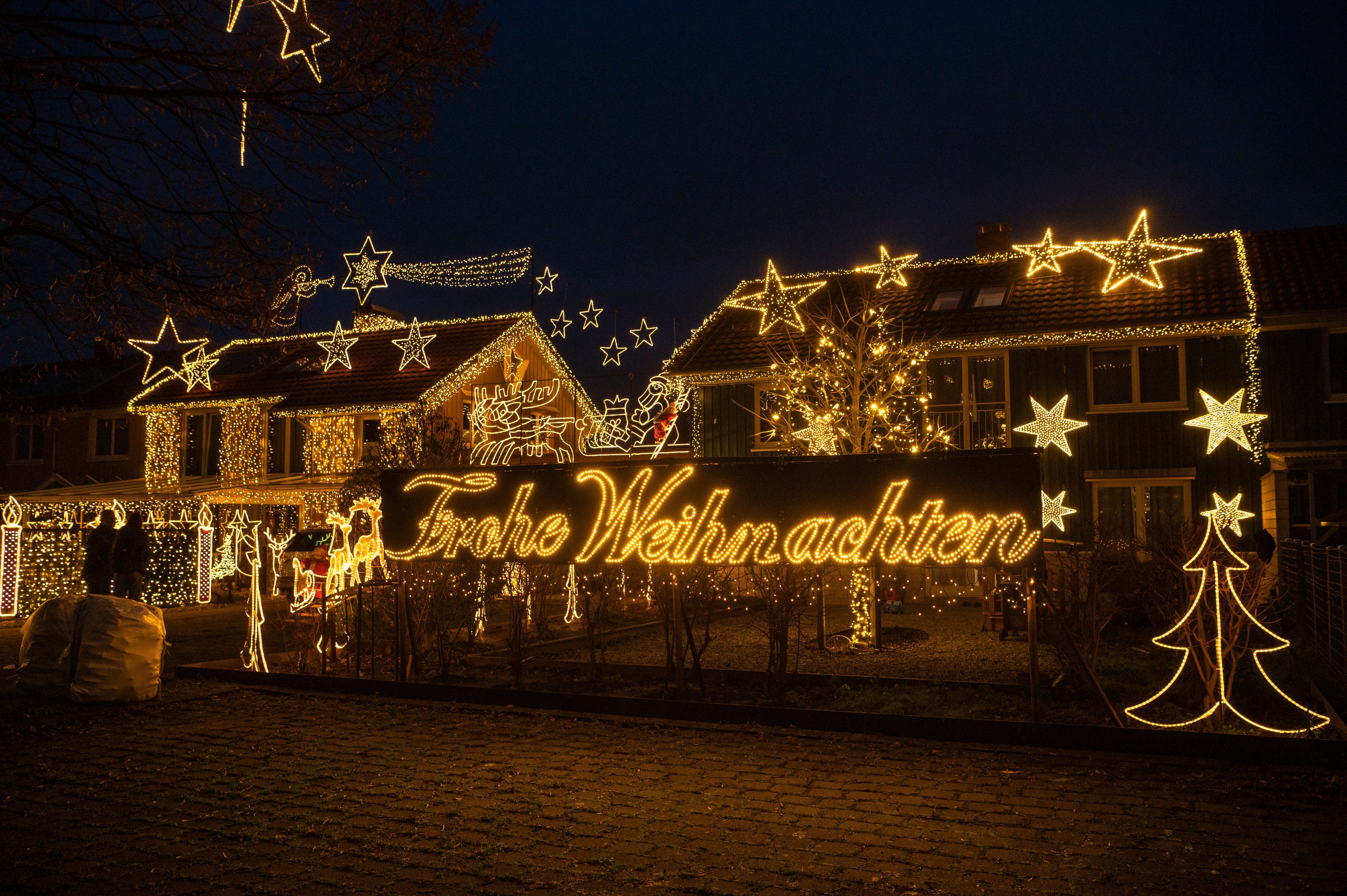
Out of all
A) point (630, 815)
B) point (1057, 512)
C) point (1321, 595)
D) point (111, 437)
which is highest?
point (111, 437)

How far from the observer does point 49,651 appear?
32.4 feet

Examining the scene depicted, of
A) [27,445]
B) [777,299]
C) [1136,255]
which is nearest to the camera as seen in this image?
[777,299]

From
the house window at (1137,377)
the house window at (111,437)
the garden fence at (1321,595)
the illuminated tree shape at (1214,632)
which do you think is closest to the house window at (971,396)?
the house window at (1137,377)

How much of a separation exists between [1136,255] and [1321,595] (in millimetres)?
8900

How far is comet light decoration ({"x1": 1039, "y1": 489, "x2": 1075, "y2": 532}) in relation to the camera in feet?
61.4

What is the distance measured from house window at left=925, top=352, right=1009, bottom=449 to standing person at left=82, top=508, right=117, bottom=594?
15.6 m

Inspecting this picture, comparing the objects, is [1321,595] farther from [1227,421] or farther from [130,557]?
[130,557]

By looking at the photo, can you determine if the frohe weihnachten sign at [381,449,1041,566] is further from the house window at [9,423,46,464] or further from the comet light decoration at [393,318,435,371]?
the house window at [9,423,46,464]

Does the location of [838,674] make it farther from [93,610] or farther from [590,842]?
[93,610]

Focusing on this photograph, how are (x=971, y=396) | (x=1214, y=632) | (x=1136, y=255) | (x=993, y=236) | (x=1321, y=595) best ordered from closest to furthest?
(x=1214, y=632), (x=1321, y=595), (x=1136, y=255), (x=971, y=396), (x=993, y=236)

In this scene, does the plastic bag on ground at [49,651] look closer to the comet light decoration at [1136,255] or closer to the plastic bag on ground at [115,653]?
the plastic bag on ground at [115,653]

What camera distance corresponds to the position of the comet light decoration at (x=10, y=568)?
17.0 metres

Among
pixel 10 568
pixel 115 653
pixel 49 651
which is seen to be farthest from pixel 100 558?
pixel 115 653

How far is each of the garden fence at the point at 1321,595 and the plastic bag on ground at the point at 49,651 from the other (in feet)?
44.6
